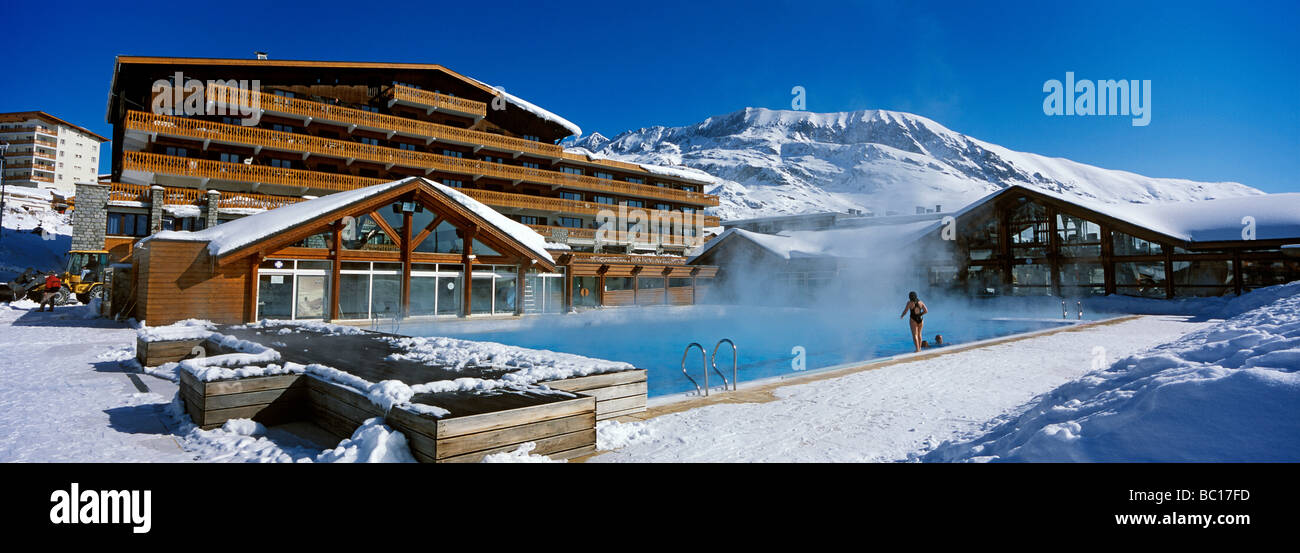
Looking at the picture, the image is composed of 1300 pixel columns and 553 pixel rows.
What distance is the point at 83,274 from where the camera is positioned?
2314 cm

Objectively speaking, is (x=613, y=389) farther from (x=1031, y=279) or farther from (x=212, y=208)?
(x=1031, y=279)

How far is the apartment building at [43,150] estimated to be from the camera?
210ft

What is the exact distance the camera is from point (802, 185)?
15300 cm

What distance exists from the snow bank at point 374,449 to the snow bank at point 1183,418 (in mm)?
3356

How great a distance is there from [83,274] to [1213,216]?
44976mm

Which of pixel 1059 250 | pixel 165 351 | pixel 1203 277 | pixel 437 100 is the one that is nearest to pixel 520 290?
pixel 165 351

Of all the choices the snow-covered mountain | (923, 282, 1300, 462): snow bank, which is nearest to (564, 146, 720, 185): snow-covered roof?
(923, 282, 1300, 462): snow bank

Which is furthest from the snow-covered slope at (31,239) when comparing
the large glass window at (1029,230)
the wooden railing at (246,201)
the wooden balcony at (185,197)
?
the large glass window at (1029,230)

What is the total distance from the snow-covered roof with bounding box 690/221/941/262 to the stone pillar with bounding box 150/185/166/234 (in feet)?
72.5

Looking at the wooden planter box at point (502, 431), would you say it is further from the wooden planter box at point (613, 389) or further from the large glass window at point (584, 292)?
the large glass window at point (584, 292)
